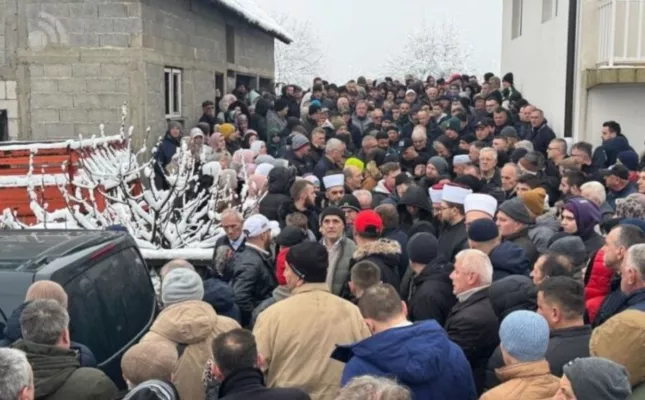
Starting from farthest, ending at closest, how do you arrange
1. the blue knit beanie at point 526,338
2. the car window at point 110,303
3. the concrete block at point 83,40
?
the concrete block at point 83,40
the car window at point 110,303
the blue knit beanie at point 526,338

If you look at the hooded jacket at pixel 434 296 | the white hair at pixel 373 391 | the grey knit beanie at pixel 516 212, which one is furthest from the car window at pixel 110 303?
the grey knit beanie at pixel 516 212

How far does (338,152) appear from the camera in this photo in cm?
1010

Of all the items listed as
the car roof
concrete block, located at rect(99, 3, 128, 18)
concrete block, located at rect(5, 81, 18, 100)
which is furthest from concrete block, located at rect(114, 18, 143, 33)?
the car roof

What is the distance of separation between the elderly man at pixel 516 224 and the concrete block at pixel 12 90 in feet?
29.9

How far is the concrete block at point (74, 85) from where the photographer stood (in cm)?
1271

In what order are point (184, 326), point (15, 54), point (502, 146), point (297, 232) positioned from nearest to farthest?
point (184, 326)
point (297, 232)
point (502, 146)
point (15, 54)

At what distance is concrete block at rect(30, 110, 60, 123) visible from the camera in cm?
1278

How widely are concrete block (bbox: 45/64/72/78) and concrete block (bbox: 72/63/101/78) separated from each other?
8 centimetres

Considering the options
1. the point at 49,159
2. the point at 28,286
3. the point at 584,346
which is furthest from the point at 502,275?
the point at 49,159

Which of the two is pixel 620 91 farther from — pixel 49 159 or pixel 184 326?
pixel 184 326

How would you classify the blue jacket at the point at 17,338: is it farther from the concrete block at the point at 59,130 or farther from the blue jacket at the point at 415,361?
the concrete block at the point at 59,130

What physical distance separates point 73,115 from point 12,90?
1.03 meters

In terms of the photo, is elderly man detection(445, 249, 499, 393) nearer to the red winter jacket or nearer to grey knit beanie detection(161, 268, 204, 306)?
the red winter jacket

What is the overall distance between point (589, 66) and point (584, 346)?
8.18m
